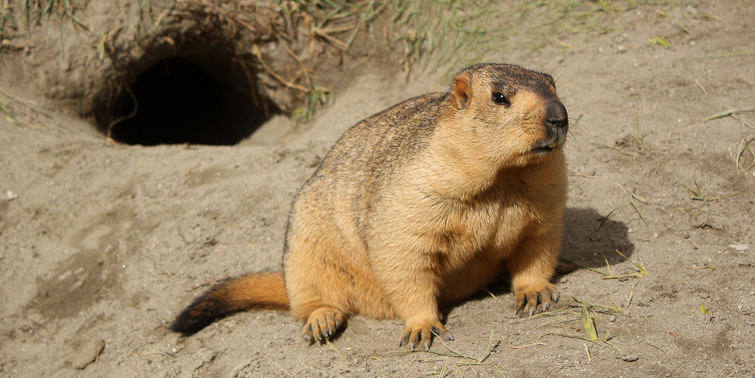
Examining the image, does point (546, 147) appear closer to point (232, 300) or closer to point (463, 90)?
point (463, 90)

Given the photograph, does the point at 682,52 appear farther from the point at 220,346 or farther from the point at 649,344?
the point at 220,346

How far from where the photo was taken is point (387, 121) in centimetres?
421

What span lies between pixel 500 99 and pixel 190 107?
8711 millimetres

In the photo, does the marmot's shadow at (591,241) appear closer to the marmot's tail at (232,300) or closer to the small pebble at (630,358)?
the small pebble at (630,358)

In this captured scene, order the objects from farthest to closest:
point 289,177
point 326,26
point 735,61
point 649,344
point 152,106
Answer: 1. point 152,106
2. point 326,26
3. point 289,177
4. point 735,61
5. point 649,344

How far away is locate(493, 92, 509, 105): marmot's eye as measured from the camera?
304cm

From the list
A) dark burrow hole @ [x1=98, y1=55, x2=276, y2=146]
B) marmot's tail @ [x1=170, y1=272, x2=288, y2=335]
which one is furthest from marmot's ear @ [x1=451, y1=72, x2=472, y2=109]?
dark burrow hole @ [x1=98, y1=55, x2=276, y2=146]

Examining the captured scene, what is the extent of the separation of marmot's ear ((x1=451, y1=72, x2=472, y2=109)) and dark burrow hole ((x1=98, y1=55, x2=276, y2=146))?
6044 mm

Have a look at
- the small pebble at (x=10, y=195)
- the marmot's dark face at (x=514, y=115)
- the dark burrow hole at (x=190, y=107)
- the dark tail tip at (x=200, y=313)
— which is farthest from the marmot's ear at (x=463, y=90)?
the dark burrow hole at (x=190, y=107)

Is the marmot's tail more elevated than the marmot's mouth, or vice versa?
the marmot's mouth

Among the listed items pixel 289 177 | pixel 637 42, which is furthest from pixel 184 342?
pixel 637 42

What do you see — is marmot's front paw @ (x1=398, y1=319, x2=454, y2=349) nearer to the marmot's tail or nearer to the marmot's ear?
the marmot's tail

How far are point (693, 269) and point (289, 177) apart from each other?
3.80m

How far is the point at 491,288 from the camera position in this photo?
4184 mm
